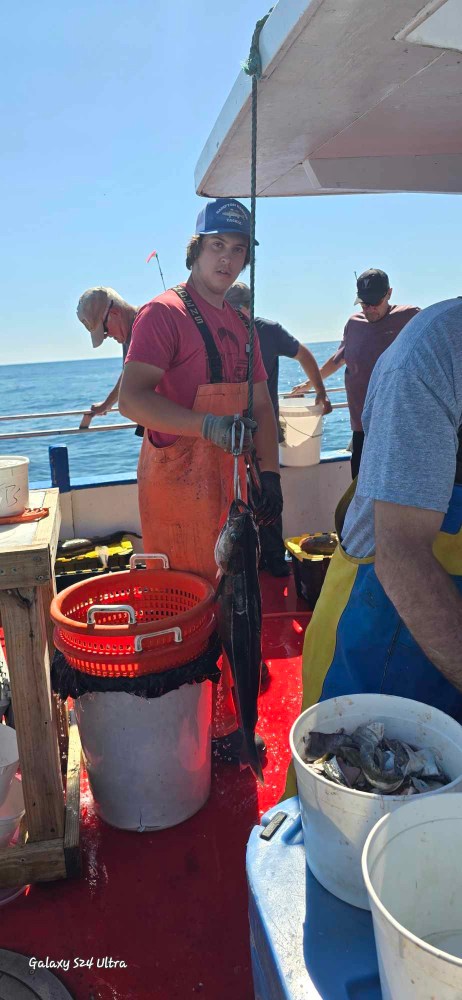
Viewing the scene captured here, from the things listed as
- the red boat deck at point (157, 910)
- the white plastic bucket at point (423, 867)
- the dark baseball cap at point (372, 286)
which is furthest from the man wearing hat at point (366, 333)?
the white plastic bucket at point (423, 867)

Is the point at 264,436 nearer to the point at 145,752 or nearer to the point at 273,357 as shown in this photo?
the point at 145,752

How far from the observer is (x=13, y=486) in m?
2.35

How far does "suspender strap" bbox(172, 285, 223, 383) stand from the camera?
2.89 meters

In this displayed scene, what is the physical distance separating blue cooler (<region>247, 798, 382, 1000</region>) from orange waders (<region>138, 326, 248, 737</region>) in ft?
5.34

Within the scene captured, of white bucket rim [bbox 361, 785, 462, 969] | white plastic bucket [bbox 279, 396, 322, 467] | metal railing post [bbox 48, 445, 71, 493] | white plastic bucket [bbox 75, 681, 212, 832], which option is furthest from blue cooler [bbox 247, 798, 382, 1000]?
white plastic bucket [bbox 279, 396, 322, 467]

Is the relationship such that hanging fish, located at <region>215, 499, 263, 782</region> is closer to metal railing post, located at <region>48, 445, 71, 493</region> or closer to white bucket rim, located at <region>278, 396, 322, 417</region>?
metal railing post, located at <region>48, 445, 71, 493</region>

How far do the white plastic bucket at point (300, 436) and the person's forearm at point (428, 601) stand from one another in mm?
4522

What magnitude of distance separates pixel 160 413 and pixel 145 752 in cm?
134

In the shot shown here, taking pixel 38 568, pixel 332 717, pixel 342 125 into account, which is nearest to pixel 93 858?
pixel 38 568

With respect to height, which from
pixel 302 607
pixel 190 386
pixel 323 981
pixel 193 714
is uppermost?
pixel 190 386

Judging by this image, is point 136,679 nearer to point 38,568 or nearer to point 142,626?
point 142,626

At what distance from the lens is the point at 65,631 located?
235 centimetres

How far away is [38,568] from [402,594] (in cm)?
115

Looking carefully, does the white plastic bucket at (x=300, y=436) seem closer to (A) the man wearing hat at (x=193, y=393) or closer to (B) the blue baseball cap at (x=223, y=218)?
(A) the man wearing hat at (x=193, y=393)
